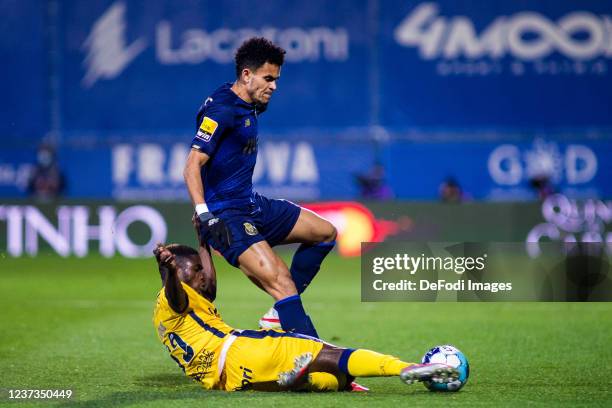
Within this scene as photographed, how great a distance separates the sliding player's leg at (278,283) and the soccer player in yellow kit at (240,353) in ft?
0.94

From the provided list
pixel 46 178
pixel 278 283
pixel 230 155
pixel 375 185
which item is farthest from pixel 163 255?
pixel 46 178

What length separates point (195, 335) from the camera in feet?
23.0

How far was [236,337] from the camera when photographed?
6918mm

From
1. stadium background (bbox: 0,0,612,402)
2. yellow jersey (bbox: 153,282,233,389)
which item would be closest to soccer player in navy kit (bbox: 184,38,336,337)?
yellow jersey (bbox: 153,282,233,389)

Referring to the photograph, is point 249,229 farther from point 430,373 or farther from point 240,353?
point 430,373

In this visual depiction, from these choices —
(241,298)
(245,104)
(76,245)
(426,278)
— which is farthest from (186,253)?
(76,245)

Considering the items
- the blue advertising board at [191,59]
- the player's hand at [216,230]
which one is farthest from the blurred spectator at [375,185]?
the player's hand at [216,230]

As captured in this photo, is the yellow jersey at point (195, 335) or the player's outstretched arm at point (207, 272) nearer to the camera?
the yellow jersey at point (195, 335)

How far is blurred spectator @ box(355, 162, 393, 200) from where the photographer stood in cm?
2120

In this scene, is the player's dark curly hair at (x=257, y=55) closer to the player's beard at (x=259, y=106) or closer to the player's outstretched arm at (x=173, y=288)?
the player's beard at (x=259, y=106)

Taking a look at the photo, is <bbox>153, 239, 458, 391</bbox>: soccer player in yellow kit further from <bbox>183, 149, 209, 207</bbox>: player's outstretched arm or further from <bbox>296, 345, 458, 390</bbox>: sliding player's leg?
<bbox>183, 149, 209, 207</bbox>: player's outstretched arm

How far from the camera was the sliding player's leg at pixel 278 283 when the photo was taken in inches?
283

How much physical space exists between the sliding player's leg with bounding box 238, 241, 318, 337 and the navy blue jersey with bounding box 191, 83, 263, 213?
0.50 m

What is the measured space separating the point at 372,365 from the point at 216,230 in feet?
4.98
